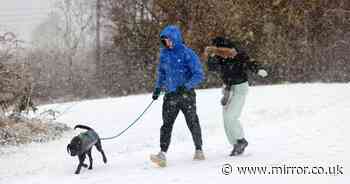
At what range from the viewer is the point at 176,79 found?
303 inches

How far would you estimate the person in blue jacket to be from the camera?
25.0 feet

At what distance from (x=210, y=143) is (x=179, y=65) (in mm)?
2850

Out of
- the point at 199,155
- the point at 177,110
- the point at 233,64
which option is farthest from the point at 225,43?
the point at 199,155

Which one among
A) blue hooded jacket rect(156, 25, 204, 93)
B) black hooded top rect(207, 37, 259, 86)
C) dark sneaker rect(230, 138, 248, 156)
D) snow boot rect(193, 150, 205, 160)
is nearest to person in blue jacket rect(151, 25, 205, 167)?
blue hooded jacket rect(156, 25, 204, 93)

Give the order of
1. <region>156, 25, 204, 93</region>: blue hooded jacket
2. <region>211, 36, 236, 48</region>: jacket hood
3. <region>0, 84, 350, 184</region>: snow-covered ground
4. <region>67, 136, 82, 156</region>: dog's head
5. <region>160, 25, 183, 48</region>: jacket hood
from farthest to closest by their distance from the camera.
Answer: <region>211, 36, 236, 48</region>: jacket hood
<region>67, 136, 82, 156</region>: dog's head
<region>156, 25, 204, 93</region>: blue hooded jacket
<region>160, 25, 183, 48</region>: jacket hood
<region>0, 84, 350, 184</region>: snow-covered ground

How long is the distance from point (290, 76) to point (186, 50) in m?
19.9

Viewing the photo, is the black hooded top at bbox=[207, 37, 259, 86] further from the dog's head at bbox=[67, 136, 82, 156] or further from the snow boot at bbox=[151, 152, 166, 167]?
the dog's head at bbox=[67, 136, 82, 156]

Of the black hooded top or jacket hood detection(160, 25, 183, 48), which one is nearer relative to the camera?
jacket hood detection(160, 25, 183, 48)

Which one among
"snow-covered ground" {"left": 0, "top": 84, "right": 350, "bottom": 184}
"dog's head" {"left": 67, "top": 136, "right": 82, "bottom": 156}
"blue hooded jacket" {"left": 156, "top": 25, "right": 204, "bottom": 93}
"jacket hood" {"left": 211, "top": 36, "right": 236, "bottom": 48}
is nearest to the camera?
"snow-covered ground" {"left": 0, "top": 84, "right": 350, "bottom": 184}

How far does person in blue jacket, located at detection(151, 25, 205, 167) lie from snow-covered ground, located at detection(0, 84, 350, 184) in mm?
504

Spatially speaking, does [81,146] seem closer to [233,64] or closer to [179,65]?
[179,65]

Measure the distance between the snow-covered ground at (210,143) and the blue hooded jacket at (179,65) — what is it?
1112 mm

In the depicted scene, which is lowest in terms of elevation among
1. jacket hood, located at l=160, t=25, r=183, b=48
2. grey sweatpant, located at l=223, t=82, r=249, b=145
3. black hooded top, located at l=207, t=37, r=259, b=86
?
grey sweatpant, located at l=223, t=82, r=249, b=145

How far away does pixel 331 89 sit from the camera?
16.1 m
